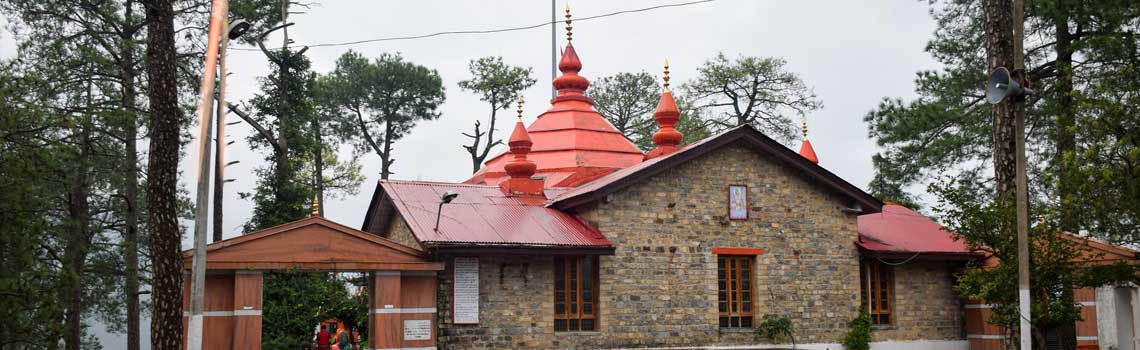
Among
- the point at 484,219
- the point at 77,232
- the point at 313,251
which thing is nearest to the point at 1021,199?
the point at 484,219

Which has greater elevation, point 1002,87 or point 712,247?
point 1002,87

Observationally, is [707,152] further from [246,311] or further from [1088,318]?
[246,311]

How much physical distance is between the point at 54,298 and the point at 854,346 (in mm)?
15047

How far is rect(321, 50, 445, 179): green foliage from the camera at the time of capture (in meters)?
44.7

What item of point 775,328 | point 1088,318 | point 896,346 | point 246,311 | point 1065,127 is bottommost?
point 896,346

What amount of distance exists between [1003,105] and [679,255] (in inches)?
264

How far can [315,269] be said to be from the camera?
19.7 m

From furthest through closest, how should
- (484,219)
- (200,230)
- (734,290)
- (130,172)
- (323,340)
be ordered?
(130,172), (734,290), (484,219), (323,340), (200,230)

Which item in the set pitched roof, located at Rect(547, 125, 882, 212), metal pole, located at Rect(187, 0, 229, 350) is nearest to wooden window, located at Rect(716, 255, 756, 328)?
pitched roof, located at Rect(547, 125, 882, 212)

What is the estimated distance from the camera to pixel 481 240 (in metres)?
20.9

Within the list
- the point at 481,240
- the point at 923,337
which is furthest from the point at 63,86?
the point at 923,337

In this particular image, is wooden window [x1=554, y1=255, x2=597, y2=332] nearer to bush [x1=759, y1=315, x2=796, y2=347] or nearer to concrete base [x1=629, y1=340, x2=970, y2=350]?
concrete base [x1=629, y1=340, x2=970, y2=350]

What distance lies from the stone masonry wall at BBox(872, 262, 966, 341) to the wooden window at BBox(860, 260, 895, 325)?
0.20 m

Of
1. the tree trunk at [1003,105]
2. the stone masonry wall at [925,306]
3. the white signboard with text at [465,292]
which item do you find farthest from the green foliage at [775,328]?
the white signboard with text at [465,292]
